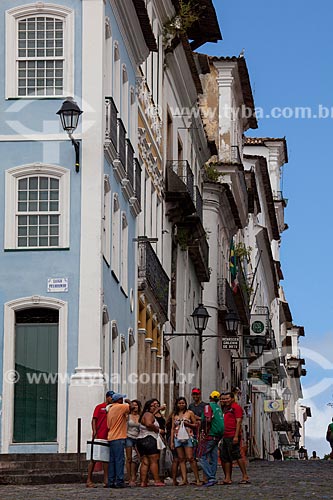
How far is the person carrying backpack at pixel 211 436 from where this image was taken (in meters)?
25.6

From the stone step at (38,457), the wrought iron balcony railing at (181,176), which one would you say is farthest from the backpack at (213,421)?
the wrought iron balcony railing at (181,176)

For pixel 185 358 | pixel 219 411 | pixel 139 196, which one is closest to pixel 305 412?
pixel 185 358

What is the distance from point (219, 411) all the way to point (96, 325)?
5.15 meters

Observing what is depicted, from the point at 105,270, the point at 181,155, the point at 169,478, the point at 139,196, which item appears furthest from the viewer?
the point at 181,155

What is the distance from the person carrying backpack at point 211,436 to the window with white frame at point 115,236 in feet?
24.0

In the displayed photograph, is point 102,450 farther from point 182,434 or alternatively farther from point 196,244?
point 196,244

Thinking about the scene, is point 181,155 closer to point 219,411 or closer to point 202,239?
point 202,239

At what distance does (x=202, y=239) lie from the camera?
49188 millimetres

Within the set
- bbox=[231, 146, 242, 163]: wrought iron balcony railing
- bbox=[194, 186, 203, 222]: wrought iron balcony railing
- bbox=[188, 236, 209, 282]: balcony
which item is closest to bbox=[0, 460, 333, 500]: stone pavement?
bbox=[194, 186, 203, 222]: wrought iron balcony railing

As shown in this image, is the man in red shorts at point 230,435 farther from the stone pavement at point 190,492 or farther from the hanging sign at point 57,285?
the hanging sign at point 57,285

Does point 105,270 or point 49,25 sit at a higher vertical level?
point 49,25

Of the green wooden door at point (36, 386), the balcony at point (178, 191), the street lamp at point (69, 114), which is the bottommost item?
the green wooden door at point (36, 386)

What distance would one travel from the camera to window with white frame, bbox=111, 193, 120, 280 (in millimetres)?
33094

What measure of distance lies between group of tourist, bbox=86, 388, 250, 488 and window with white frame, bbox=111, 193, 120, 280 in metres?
6.66
